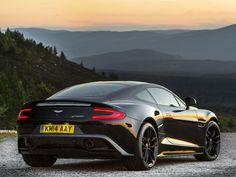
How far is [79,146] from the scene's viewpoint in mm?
10000

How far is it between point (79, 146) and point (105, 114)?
59 centimetres

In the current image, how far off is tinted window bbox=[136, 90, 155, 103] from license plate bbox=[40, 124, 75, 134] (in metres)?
1.37

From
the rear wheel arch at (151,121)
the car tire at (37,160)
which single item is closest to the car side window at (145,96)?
the rear wheel arch at (151,121)

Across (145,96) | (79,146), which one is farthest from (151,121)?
(79,146)

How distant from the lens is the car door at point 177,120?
1124 centimetres

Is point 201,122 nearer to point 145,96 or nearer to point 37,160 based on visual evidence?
point 145,96

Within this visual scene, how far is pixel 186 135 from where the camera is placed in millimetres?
11812

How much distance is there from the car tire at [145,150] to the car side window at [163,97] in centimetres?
80

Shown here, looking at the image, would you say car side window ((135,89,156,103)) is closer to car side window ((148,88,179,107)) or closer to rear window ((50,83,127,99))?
car side window ((148,88,179,107))

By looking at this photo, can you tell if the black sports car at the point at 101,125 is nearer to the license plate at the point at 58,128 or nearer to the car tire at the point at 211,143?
the license plate at the point at 58,128

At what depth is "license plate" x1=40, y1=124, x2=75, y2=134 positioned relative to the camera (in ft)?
32.8

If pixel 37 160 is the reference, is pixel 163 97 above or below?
above

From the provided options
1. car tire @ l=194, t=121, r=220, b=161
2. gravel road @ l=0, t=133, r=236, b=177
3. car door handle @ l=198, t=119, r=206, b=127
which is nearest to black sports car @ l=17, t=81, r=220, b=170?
gravel road @ l=0, t=133, r=236, b=177

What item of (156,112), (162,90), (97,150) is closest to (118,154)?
(97,150)
